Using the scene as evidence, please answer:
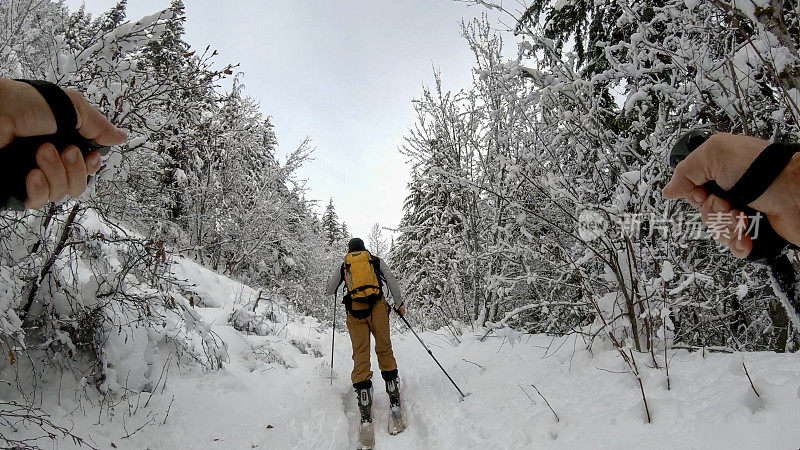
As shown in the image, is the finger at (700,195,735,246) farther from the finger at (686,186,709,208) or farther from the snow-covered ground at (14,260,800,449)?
the snow-covered ground at (14,260,800,449)

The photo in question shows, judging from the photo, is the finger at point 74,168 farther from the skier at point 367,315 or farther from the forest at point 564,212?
the skier at point 367,315

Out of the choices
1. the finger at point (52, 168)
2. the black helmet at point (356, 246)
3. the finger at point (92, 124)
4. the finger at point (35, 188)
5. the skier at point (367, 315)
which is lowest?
the skier at point (367, 315)

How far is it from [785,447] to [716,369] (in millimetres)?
888

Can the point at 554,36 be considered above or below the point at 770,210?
above

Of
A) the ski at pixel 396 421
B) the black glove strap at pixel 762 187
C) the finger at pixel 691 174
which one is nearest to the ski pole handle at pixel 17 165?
the finger at pixel 691 174

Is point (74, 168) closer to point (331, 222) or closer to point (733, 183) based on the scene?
point (733, 183)

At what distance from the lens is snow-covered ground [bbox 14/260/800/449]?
→ 235cm

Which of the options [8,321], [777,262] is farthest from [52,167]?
[8,321]

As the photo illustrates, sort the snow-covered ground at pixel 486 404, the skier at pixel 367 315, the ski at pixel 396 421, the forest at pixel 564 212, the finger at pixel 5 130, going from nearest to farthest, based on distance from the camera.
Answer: the finger at pixel 5 130 → the snow-covered ground at pixel 486 404 → the forest at pixel 564 212 → the ski at pixel 396 421 → the skier at pixel 367 315

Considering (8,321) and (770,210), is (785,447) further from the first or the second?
(8,321)

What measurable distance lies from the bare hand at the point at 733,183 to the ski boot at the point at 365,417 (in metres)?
3.74

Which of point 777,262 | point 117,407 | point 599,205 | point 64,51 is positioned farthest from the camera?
point 117,407

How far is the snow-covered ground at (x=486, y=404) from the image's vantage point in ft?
7.70

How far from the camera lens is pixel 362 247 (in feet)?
19.0
